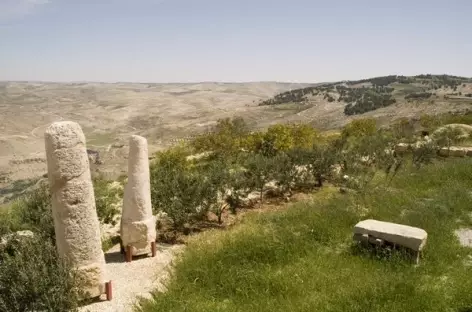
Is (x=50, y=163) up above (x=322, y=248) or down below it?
above

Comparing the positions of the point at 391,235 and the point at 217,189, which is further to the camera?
the point at 217,189

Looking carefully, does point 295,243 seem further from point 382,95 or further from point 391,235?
point 382,95

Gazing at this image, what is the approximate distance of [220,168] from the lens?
16.6m

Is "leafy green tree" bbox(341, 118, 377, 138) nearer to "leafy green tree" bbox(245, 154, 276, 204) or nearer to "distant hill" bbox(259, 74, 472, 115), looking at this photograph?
"leafy green tree" bbox(245, 154, 276, 204)

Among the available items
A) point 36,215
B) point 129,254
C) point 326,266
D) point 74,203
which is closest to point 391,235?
point 326,266

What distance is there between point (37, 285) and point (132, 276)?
10.0 feet

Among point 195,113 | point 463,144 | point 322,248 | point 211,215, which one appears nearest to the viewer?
point 322,248

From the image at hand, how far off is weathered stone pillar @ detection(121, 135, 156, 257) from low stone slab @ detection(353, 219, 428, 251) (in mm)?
5782

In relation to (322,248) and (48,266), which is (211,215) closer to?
(322,248)

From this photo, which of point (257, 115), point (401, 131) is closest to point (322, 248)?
point (401, 131)

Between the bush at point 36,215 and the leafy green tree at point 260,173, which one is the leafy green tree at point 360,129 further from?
the bush at point 36,215

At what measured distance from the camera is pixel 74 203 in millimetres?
8367

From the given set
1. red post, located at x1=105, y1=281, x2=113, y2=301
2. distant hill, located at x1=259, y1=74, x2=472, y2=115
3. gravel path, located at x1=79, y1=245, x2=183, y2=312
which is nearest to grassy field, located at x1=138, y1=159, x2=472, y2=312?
gravel path, located at x1=79, y1=245, x2=183, y2=312

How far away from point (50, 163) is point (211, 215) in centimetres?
788
